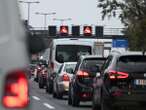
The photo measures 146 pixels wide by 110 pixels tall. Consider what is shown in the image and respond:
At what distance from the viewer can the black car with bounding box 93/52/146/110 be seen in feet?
55.1

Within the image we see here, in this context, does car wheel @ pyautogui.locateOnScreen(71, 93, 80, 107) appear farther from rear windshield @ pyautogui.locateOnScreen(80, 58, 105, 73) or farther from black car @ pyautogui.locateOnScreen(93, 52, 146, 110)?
black car @ pyautogui.locateOnScreen(93, 52, 146, 110)

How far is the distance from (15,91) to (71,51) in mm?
33808

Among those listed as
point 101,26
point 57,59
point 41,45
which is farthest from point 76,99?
point 101,26

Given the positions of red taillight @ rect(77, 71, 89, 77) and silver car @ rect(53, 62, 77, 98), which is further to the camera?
silver car @ rect(53, 62, 77, 98)

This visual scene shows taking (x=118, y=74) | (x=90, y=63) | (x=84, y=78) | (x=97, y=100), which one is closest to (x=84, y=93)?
(x=84, y=78)

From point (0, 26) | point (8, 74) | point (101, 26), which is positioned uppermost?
point (0, 26)

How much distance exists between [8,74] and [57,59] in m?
33.0

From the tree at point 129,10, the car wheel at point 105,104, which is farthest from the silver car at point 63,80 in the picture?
the car wheel at point 105,104

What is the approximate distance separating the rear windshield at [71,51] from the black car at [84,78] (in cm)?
1401

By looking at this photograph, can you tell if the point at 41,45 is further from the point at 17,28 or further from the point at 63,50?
the point at 63,50

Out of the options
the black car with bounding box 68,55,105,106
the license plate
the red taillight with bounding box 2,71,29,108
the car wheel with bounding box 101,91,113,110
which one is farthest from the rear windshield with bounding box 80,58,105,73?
the red taillight with bounding box 2,71,29,108

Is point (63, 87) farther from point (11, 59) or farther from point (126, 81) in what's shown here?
point (11, 59)

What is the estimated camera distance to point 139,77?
16.7m

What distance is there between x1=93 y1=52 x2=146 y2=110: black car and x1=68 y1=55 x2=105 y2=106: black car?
5.47m
